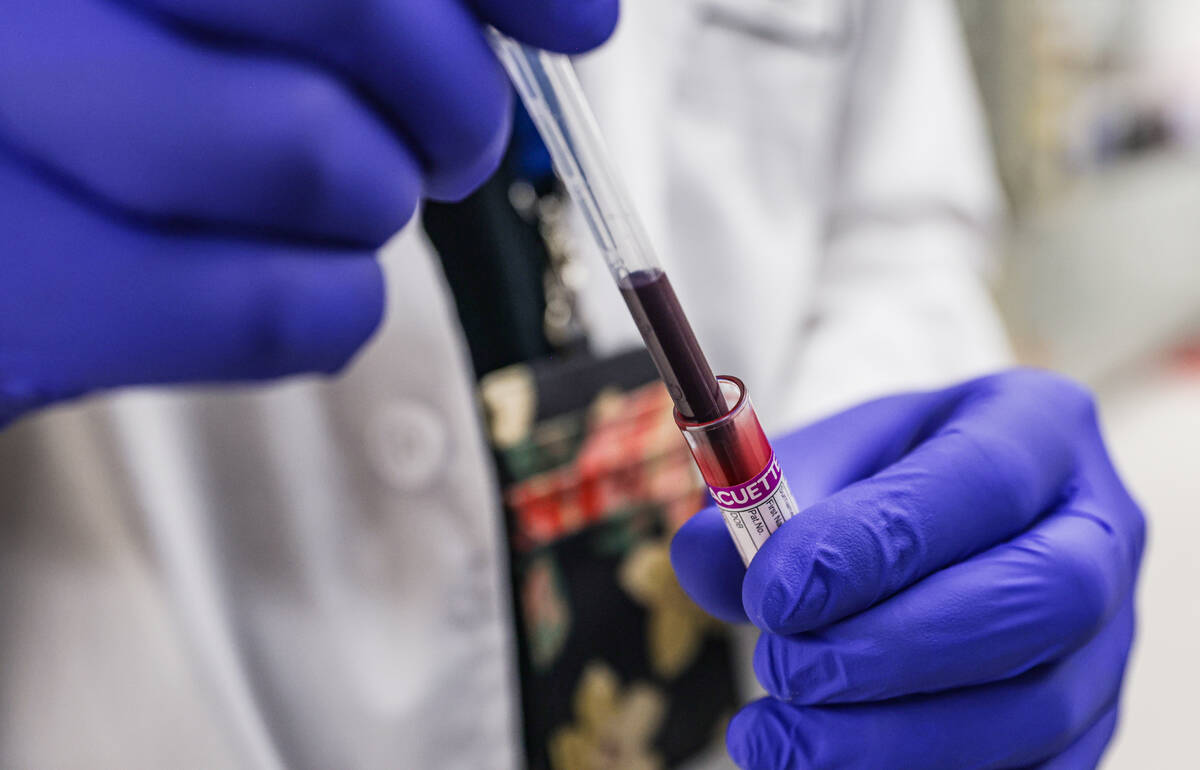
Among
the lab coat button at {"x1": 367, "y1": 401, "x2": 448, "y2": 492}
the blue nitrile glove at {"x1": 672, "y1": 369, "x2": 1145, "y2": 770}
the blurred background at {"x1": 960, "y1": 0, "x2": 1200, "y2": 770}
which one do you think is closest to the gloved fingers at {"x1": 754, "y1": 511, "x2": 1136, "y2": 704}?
the blue nitrile glove at {"x1": 672, "y1": 369, "x2": 1145, "y2": 770}

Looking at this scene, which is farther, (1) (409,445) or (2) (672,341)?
(1) (409,445)

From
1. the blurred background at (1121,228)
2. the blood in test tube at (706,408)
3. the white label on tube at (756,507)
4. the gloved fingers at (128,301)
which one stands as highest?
the gloved fingers at (128,301)

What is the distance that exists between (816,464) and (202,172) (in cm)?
24

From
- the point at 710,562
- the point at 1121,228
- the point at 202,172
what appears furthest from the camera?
the point at 1121,228

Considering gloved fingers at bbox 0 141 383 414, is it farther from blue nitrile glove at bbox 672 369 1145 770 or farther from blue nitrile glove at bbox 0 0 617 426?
blue nitrile glove at bbox 672 369 1145 770

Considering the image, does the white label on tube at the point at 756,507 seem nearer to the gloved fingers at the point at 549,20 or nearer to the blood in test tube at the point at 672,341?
the blood in test tube at the point at 672,341

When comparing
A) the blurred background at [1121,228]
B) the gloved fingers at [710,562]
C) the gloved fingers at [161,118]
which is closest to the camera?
the gloved fingers at [161,118]

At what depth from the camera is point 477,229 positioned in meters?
0.47

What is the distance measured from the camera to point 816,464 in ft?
1.09

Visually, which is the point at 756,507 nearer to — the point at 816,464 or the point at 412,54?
the point at 816,464

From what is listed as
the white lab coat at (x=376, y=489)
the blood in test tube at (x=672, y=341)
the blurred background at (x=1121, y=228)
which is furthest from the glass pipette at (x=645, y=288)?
the blurred background at (x=1121, y=228)

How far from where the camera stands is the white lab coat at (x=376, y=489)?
0.33 m

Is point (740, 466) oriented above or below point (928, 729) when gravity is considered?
above

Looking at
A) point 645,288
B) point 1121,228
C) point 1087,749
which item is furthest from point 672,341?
point 1121,228
